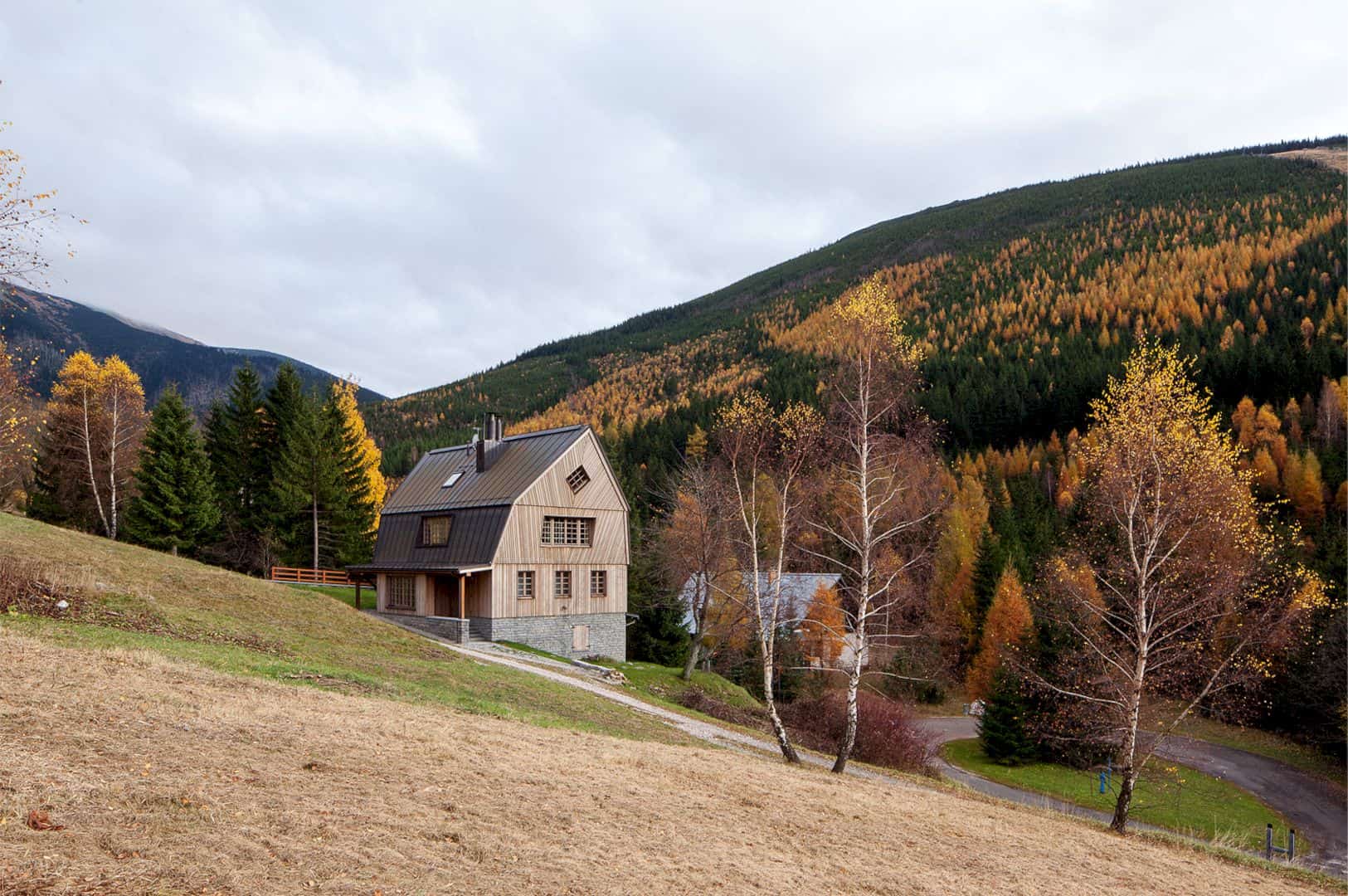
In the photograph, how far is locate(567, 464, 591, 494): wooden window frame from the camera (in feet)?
128

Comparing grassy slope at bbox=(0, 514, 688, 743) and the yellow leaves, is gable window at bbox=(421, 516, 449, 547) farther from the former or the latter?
the yellow leaves

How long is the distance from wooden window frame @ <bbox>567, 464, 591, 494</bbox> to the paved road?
2058 cm

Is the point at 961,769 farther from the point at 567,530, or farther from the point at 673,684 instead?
the point at 567,530

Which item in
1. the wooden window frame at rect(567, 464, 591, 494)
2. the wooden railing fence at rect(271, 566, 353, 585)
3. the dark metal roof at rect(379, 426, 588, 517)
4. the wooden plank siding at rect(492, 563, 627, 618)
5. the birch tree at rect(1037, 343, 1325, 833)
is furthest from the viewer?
the wooden railing fence at rect(271, 566, 353, 585)

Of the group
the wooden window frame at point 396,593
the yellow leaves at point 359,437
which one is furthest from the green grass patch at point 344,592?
the yellow leaves at point 359,437

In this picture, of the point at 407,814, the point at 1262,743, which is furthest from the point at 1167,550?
the point at 1262,743

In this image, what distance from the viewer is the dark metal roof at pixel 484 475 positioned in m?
37.7

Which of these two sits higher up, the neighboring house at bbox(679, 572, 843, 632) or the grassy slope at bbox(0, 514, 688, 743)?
the grassy slope at bbox(0, 514, 688, 743)

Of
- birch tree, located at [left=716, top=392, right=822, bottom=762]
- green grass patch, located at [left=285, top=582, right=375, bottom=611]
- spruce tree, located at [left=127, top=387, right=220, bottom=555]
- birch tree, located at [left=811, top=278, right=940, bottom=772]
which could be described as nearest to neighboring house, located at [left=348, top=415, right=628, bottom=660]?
green grass patch, located at [left=285, top=582, right=375, bottom=611]

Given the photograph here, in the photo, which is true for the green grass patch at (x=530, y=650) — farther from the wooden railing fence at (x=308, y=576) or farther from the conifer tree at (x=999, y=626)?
the conifer tree at (x=999, y=626)

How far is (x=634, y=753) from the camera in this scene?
14.5 m

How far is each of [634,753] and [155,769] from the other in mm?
8268

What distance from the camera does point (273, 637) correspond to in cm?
2055

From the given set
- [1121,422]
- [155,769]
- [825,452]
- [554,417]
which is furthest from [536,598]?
[554,417]
